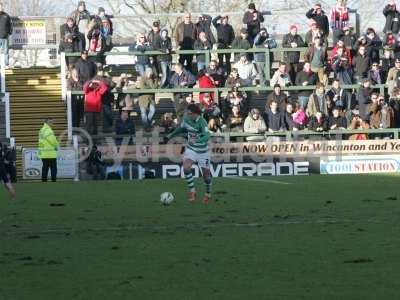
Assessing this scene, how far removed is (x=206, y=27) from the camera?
122ft

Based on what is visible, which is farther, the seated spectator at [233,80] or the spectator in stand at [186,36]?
the spectator in stand at [186,36]

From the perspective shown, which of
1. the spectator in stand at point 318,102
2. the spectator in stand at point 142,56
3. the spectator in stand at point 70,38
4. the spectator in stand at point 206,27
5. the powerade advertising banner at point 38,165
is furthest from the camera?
the spectator in stand at point 142,56

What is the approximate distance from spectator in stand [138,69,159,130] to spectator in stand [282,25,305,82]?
14.6 feet

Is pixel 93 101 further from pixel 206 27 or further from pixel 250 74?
pixel 250 74

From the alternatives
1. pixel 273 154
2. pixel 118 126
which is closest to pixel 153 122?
pixel 118 126

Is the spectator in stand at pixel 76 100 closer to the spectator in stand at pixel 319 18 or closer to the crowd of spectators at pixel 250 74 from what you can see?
the crowd of spectators at pixel 250 74

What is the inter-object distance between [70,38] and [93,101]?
2670 mm

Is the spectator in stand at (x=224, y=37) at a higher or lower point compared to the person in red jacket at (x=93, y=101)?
higher

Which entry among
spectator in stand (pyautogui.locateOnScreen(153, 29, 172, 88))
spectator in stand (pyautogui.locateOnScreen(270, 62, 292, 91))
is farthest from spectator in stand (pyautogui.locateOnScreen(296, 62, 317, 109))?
spectator in stand (pyautogui.locateOnScreen(153, 29, 172, 88))

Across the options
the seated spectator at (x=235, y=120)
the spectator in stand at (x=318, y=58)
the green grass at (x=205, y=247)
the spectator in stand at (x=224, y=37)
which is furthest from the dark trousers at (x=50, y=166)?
the spectator in stand at (x=318, y=58)

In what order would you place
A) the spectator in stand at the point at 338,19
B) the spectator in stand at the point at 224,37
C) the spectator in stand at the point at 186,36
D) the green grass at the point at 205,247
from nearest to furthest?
the green grass at the point at 205,247, the spectator in stand at the point at 186,36, the spectator in stand at the point at 224,37, the spectator in stand at the point at 338,19

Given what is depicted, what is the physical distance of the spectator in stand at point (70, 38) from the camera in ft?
120

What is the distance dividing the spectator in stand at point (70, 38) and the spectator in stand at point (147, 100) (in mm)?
2334

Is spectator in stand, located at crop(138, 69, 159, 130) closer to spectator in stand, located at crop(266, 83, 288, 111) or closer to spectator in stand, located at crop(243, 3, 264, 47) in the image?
spectator in stand, located at crop(243, 3, 264, 47)
